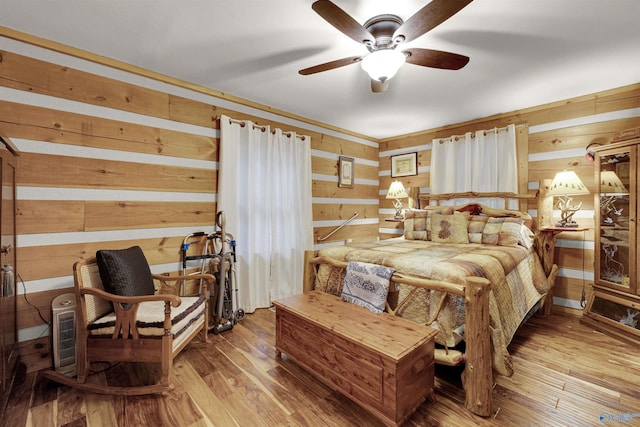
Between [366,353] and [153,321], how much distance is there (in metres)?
1.36

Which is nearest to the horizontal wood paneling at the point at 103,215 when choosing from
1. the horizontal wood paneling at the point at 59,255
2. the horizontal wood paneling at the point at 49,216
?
the horizontal wood paneling at the point at 49,216

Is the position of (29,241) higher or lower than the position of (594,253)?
higher

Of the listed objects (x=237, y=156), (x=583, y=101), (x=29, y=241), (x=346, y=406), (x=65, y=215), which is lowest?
(x=346, y=406)

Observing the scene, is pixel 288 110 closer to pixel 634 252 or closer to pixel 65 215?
pixel 65 215

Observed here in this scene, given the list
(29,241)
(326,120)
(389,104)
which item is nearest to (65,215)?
(29,241)

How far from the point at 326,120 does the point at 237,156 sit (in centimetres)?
146

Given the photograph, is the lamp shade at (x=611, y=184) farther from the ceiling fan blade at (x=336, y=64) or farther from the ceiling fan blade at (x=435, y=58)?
the ceiling fan blade at (x=336, y=64)

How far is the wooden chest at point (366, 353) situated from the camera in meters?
1.48

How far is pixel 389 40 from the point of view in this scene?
1.80 metres

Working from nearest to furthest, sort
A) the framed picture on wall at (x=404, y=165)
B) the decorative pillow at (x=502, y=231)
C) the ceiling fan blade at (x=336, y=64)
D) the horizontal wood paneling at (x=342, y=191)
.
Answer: the ceiling fan blade at (x=336, y=64), the decorative pillow at (x=502, y=231), the horizontal wood paneling at (x=342, y=191), the framed picture on wall at (x=404, y=165)

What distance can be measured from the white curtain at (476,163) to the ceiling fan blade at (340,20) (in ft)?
8.55

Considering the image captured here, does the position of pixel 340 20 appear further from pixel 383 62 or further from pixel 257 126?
pixel 257 126

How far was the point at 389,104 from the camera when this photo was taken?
3.32m

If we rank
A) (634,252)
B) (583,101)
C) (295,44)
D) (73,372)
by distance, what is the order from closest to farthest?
(73,372), (295,44), (634,252), (583,101)
